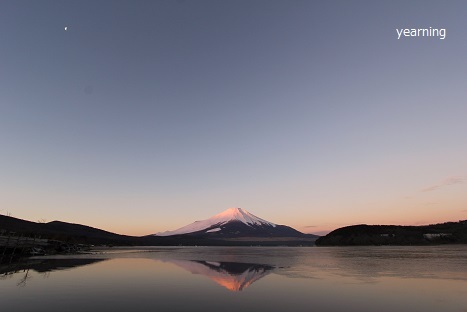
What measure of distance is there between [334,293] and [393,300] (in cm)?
446

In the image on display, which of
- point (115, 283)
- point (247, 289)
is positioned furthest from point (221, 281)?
point (115, 283)

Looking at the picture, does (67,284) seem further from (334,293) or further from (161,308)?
(334,293)

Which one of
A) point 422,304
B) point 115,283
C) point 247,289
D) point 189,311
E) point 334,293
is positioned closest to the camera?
point 189,311

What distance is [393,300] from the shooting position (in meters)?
23.9

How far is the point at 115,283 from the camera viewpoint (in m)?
34.3

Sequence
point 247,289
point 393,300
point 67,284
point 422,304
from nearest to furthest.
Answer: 1. point 422,304
2. point 393,300
3. point 247,289
4. point 67,284

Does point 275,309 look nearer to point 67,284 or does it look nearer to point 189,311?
point 189,311

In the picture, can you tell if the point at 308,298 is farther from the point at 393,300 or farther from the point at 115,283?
the point at 115,283

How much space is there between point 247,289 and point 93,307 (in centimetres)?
1299

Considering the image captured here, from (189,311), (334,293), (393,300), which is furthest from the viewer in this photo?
(334,293)

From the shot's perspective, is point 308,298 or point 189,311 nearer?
point 189,311

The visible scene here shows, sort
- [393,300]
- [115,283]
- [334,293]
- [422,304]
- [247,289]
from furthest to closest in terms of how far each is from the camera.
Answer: [115,283]
[247,289]
[334,293]
[393,300]
[422,304]

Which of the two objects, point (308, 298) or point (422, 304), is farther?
point (308, 298)

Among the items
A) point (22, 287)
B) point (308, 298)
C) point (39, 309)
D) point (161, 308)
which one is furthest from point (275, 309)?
point (22, 287)
